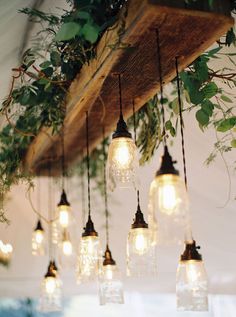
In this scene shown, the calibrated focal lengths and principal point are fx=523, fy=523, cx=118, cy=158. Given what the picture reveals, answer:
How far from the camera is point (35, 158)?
3.53 meters

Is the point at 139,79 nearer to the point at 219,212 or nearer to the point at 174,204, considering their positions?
the point at 174,204

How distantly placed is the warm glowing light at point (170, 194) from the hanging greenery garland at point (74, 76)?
1.83 feet

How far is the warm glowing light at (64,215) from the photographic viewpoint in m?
2.96

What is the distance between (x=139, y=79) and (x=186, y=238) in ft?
2.87

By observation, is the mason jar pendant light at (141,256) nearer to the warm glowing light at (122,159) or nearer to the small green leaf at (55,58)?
the warm glowing light at (122,159)

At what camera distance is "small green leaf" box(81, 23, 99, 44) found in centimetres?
182

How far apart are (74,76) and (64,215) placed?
865 millimetres

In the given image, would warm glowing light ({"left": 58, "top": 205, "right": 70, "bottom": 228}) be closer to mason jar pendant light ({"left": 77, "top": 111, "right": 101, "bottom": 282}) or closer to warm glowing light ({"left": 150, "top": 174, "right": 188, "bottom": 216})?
mason jar pendant light ({"left": 77, "top": 111, "right": 101, "bottom": 282})

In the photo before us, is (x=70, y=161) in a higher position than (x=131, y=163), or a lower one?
higher

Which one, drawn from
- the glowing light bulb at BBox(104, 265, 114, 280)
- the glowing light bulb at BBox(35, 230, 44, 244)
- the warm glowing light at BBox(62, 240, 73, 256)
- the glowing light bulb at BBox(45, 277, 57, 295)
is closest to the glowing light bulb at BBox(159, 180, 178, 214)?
the glowing light bulb at BBox(104, 265, 114, 280)

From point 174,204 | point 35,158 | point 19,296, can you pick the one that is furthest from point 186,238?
point 19,296

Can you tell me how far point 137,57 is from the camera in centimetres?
194

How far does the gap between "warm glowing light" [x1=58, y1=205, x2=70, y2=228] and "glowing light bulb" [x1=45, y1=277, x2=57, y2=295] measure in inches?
19.6

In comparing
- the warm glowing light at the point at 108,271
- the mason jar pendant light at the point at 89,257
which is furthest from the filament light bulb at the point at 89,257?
the warm glowing light at the point at 108,271
